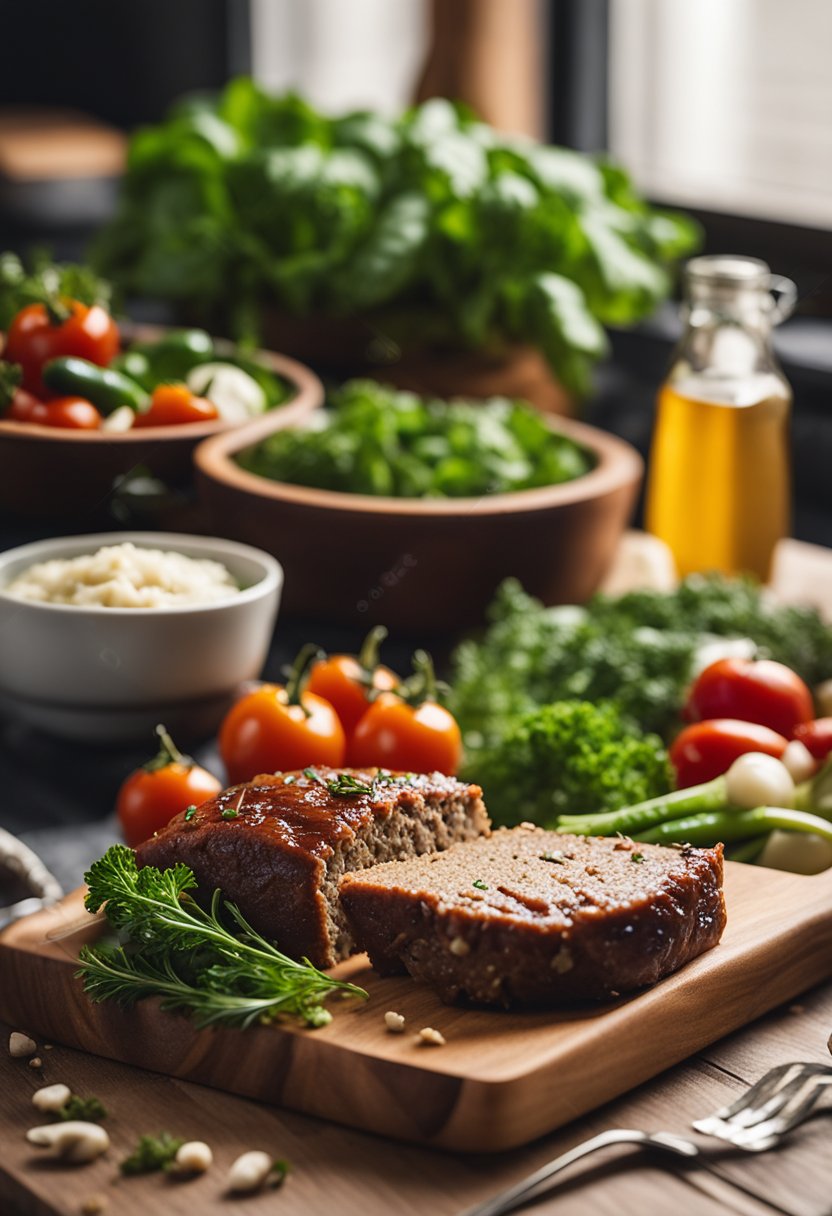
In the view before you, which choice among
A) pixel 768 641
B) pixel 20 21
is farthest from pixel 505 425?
pixel 20 21

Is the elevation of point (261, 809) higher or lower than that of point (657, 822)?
higher

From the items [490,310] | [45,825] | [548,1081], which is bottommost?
[45,825]

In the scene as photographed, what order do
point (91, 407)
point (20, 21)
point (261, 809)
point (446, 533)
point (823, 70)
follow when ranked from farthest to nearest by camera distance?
1. point (20, 21)
2. point (823, 70)
3. point (446, 533)
4. point (91, 407)
5. point (261, 809)

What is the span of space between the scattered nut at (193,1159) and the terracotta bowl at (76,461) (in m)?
0.95

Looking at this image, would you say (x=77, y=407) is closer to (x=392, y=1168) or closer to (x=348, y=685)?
(x=348, y=685)

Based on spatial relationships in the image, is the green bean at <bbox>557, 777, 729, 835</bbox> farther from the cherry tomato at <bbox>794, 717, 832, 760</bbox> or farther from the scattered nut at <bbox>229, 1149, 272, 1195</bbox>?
the scattered nut at <bbox>229, 1149, 272, 1195</bbox>

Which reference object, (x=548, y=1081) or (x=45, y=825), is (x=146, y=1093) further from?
(x=45, y=825)

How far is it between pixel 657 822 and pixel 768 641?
49 centimetres

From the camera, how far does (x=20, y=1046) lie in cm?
129

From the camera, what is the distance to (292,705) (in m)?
1.67

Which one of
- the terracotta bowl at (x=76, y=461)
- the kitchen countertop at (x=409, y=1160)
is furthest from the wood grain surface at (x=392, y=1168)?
the terracotta bowl at (x=76, y=461)

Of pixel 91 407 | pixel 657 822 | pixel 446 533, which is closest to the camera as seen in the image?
pixel 657 822

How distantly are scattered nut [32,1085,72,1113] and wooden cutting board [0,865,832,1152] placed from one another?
0.25 ft

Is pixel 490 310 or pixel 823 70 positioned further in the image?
pixel 823 70
